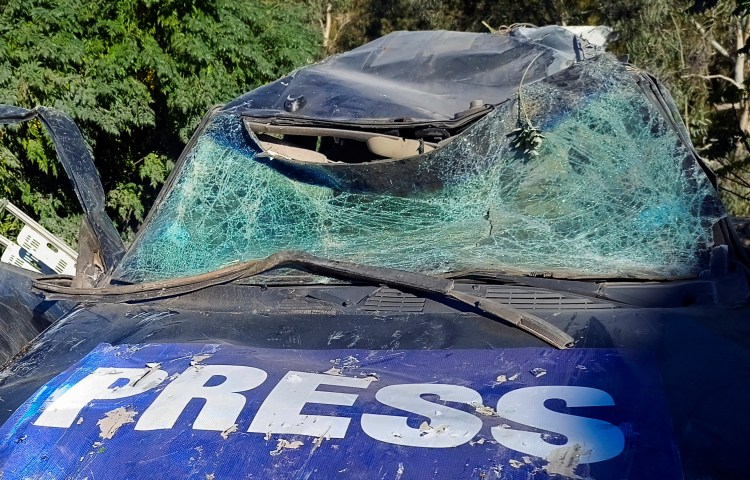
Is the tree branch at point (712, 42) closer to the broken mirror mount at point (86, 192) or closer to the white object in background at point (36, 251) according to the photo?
the white object in background at point (36, 251)

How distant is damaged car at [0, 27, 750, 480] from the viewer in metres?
1.95

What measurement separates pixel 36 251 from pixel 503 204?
88.3 inches

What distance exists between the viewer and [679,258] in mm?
2648

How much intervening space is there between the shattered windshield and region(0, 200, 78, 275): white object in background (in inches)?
38.1

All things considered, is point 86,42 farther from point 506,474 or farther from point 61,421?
point 506,474

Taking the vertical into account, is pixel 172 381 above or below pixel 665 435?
above

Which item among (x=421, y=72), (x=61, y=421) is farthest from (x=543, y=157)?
(x=61, y=421)

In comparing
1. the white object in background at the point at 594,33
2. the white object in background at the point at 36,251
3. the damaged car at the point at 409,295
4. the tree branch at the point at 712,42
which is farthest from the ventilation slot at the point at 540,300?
the tree branch at the point at 712,42

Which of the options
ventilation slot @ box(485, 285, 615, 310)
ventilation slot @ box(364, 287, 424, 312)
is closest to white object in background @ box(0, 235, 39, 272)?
ventilation slot @ box(364, 287, 424, 312)

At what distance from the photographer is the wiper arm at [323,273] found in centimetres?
240

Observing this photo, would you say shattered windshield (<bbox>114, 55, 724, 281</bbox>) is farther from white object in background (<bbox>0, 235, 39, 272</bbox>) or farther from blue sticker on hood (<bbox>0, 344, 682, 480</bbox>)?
white object in background (<bbox>0, 235, 39, 272</bbox>)

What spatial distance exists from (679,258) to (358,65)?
1698 millimetres

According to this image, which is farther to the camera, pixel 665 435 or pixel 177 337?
pixel 177 337

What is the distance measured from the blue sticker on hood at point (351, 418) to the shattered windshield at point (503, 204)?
49 centimetres
